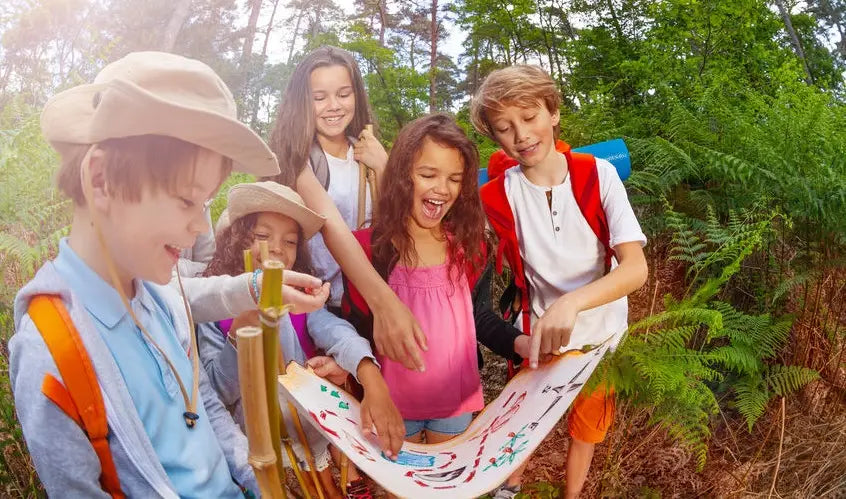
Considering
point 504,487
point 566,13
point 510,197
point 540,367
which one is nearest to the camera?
point 540,367

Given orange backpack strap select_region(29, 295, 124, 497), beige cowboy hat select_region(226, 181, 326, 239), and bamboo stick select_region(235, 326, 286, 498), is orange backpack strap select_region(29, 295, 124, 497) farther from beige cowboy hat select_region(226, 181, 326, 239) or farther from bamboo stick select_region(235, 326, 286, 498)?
beige cowboy hat select_region(226, 181, 326, 239)

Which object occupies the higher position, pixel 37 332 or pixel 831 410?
pixel 37 332

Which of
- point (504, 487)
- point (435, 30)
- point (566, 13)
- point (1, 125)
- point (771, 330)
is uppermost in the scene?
point (566, 13)

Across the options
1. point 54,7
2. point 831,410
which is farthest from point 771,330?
point 54,7

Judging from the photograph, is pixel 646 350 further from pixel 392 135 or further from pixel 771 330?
pixel 392 135

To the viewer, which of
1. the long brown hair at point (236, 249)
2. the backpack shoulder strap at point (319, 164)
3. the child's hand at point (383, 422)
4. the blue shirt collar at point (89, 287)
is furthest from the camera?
the backpack shoulder strap at point (319, 164)

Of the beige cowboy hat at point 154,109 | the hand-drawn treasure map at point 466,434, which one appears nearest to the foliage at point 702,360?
the hand-drawn treasure map at point 466,434

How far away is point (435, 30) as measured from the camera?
2.29 m

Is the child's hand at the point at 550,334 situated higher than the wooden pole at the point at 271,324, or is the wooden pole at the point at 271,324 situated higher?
the wooden pole at the point at 271,324

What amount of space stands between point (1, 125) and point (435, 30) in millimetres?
1727

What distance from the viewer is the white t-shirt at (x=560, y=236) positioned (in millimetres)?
965

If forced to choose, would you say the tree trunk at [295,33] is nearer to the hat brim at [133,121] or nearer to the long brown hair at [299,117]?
the long brown hair at [299,117]

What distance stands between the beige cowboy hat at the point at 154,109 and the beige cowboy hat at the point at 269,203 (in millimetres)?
388

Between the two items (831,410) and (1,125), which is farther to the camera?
(831,410)
